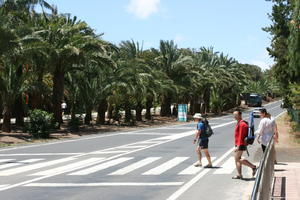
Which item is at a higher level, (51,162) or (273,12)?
(273,12)

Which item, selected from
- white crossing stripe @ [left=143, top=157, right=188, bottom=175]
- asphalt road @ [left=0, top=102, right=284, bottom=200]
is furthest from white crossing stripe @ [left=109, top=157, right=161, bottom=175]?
white crossing stripe @ [left=143, top=157, right=188, bottom=175]

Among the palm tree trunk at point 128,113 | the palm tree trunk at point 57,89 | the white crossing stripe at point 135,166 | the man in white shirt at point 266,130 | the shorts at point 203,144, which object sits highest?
the palm tree trunk at point 57,89

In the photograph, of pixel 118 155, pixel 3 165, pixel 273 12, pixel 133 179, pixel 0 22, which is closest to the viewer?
pixel 133 179

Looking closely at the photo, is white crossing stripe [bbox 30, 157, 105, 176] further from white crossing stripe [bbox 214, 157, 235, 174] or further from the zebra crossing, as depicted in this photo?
white crossing stripe [bbox 214, 157, 235, 174]

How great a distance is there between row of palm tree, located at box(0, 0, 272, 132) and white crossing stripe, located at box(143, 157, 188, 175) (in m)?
14.2

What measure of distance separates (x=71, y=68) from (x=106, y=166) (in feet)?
75.5

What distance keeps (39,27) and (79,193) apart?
2602 cm

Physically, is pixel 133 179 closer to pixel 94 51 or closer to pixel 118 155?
pixel 118 155

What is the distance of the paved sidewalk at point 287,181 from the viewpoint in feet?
34.9

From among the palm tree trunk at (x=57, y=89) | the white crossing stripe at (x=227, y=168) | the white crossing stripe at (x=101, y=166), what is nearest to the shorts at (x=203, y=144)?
the white crossing stripe at (x=227, y=168)

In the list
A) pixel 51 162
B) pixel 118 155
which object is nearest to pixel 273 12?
pixel 118 155

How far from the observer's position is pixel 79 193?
11.1 metres

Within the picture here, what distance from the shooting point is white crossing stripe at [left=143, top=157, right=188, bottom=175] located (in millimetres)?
14602

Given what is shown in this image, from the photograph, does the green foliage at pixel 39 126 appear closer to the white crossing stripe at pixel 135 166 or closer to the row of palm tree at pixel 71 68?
the row of palm tree at pixel 71 68
